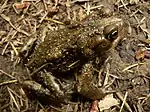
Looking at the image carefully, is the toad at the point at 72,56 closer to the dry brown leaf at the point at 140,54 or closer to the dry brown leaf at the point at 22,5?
the dry brown leaf at the point at 140,54

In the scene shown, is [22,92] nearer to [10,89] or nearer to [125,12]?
[10,89]

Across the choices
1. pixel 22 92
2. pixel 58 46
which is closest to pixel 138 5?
pixel 58 46

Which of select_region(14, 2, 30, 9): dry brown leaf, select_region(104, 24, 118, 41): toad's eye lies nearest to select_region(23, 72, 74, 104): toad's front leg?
select_region(104, 24, 118, 41): toad's eye

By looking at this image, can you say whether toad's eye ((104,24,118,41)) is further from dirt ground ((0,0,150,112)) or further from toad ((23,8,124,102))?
dirt ground ((0,0,150,112))

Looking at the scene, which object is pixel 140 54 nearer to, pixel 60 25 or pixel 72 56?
pixel 72 56

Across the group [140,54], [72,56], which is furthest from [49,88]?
[140,54]

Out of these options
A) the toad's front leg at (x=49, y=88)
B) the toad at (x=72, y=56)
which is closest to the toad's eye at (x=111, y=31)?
the toad at (x=72, y=56)

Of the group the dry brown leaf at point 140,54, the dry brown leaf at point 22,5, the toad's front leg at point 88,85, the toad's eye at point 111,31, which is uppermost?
the dry brown leaf at point 22,5
